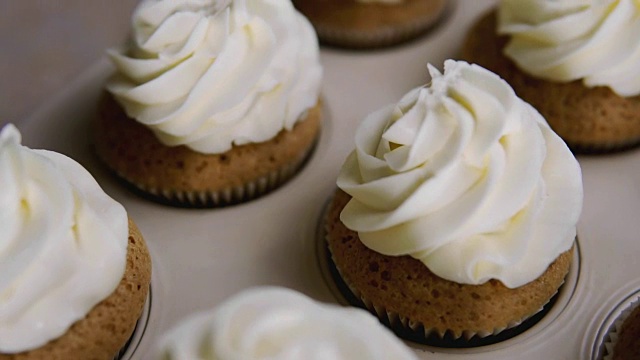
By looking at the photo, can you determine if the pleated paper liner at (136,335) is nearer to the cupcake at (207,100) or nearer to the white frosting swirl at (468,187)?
the cupcake at (207,100)

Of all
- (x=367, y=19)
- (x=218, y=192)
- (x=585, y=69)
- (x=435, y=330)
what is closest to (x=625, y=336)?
(x=435, y=330)

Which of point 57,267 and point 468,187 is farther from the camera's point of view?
point 468,187

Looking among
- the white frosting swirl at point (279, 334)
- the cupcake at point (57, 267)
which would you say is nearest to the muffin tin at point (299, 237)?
the cupcake at point (57, 267)

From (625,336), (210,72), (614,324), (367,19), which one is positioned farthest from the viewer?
(367,19)

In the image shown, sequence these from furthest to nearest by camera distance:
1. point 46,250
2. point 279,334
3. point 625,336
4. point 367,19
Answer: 1. point 367,19
2. point 625,336
3. point 46,250
4. point 279,334

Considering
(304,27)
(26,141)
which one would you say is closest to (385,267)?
(304,27)

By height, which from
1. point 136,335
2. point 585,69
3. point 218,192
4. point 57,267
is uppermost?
point 585,69

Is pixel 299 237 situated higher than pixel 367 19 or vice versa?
pixel 367 19

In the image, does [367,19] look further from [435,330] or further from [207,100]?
[435,330]
